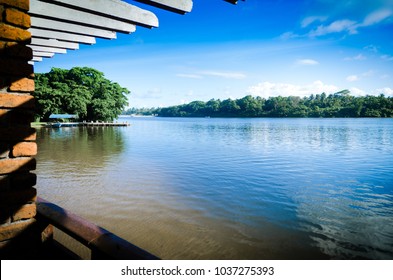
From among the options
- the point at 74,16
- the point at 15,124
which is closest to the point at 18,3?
the point at 74,16

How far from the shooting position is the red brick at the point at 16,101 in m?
1.84

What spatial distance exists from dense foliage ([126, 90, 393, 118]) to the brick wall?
151148 mm

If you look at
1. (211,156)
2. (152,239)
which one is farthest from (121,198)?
(211,156)

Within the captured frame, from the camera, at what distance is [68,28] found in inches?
104

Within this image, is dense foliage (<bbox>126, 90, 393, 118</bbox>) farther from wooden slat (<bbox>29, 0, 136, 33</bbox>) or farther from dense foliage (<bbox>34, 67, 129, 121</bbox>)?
wooden slat (<bbox>29, 0, 136, 33</bbox>)

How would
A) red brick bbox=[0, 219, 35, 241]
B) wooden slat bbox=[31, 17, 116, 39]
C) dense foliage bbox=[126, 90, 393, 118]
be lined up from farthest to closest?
dense foliage bbox=[126, 90, 393, 118] → wooden slat bbox=[31, 17, 116, 39] → red brick bbox=[0, 219, 35, 241]

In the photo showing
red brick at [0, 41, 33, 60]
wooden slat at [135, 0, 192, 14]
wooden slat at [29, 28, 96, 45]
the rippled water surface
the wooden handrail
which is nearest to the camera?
the wooden handrail

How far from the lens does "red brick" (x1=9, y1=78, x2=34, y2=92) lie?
1.91m

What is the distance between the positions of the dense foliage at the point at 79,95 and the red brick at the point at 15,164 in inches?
2127

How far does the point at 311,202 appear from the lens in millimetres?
7695

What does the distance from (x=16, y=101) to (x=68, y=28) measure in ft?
3.75

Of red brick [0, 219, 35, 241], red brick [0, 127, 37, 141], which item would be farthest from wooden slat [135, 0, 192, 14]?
red brick [0, 219, 35, 241]

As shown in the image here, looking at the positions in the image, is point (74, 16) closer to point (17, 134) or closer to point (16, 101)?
point (16, 101)
